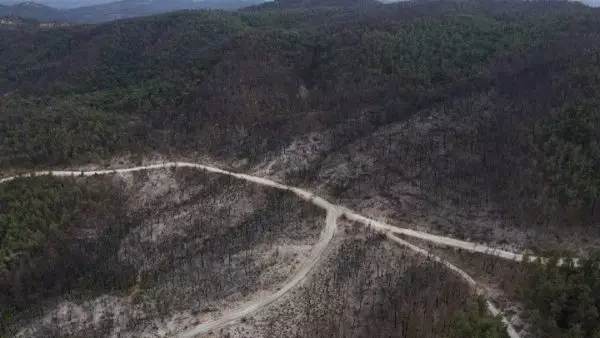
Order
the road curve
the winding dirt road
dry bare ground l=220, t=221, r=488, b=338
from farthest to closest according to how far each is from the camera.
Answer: the winding dirt road, dry bare ground l=220, t=221, r=488, b=338, the road curve

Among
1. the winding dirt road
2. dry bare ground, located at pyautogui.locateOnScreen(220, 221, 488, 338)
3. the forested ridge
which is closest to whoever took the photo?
dry bare ground, located at pyautogui.locateOnScreen(220, 221, 488, 338)

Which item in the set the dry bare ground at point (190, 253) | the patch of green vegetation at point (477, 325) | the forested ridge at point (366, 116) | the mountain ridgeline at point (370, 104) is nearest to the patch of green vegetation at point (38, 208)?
the forested ridge at point (366, 116)

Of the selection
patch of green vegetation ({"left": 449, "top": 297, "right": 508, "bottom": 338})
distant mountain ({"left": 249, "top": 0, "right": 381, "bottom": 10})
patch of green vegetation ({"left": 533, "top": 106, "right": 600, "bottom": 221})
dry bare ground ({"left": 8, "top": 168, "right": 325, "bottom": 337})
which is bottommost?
dry bare ground ({"left": 8, "top": 168, "right": 325, "bottom": 337})

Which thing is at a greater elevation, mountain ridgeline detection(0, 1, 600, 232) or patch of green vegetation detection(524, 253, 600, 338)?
mountain ridgeline detection(0, 1, 600, 232)

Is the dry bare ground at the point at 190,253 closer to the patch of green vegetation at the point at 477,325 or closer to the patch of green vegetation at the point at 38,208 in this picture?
the patch of green vegetation at the point at 38,208

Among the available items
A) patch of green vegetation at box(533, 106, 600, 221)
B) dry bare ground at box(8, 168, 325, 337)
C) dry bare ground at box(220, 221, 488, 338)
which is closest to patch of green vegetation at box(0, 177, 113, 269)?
dry bare ground at box(8, 168, 325, 337)

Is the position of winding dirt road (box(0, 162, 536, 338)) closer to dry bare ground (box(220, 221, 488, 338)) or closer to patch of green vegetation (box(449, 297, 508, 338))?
dry bare ground (box(220, 221, 488, 338))

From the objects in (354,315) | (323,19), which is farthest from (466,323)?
(323,19)

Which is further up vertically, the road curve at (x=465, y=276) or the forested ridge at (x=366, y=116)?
the forested ridge at (x=366, y=116)

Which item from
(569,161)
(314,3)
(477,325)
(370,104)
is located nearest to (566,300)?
(477,325)
